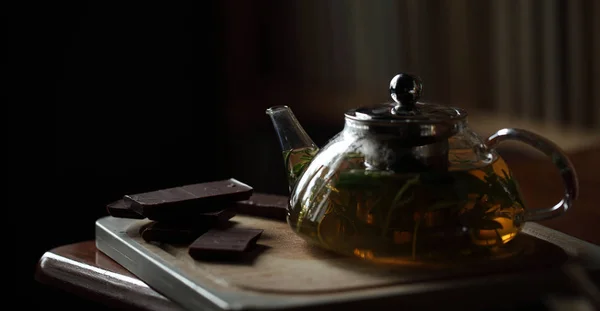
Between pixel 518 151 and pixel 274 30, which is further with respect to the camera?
pixel 274 30

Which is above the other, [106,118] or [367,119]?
[367,119]

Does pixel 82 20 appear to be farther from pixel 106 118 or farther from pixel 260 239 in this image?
pixel 260 239

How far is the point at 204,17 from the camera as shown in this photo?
3.39 m

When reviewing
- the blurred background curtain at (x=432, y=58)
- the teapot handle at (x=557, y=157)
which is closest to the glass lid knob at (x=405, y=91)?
the teapot handle at (x=557, y=157)

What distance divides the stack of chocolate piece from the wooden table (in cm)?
6

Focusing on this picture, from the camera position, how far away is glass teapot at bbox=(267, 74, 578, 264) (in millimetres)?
908

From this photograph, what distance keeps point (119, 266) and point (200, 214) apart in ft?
0.38

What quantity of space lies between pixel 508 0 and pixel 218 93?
1.18m

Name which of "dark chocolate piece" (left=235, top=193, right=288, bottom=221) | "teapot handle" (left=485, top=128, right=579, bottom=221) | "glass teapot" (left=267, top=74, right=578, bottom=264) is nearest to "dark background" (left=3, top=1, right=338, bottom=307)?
"dark chocolate piece" (left=235, top=193, right=288, bottom=221)

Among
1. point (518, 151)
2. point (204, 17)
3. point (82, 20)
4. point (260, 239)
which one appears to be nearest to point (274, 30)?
point (204, 17)

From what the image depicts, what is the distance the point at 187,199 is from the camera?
3.50 feet

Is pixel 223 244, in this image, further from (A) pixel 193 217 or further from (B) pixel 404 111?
(B) pixel 404 111

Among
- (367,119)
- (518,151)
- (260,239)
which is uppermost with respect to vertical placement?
(367,119)

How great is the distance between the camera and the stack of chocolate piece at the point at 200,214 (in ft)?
3.19
